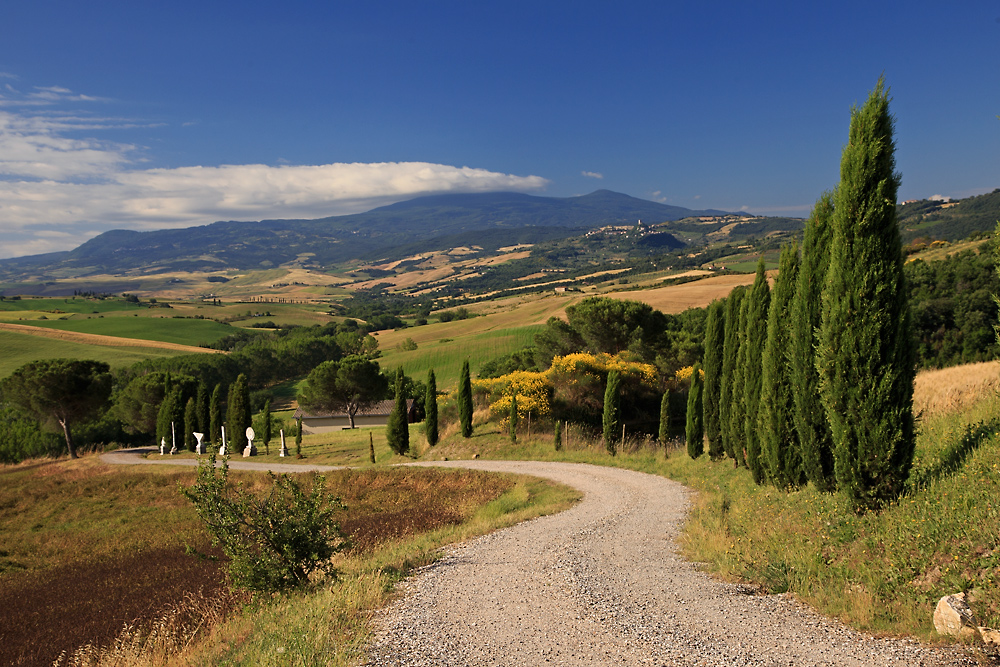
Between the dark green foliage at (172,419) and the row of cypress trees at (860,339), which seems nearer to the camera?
the row of cypress trees at (860,339)

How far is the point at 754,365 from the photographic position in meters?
14.7

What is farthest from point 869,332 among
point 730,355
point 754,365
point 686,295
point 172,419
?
point 686,295

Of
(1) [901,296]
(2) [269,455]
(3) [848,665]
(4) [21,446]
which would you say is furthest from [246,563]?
(4) [21,446]

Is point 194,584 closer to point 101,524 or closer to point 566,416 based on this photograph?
point 101,524

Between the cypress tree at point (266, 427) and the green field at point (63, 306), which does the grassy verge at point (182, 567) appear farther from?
the green field at point (63, 306)

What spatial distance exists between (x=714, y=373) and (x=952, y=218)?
155280mm

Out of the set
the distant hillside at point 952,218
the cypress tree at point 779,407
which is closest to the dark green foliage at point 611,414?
the cypress tree at point 779,407

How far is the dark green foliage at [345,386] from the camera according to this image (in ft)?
196

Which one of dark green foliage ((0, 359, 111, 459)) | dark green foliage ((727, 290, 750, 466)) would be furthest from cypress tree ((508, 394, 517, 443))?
dark green foliage ((0, 359, 111, 459))

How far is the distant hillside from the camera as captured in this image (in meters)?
118

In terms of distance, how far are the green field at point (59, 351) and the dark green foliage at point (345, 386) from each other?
42.5 m

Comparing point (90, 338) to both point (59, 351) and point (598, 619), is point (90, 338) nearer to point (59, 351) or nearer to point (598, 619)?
point (59, 351)

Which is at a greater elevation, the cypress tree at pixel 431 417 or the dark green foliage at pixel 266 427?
the cypress tree at pixel 431 417

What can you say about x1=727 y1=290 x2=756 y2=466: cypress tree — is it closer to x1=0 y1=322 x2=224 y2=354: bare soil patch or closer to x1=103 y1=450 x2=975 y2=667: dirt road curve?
x1=103 y1=450 x2=975 y2=667: dirt road curve
